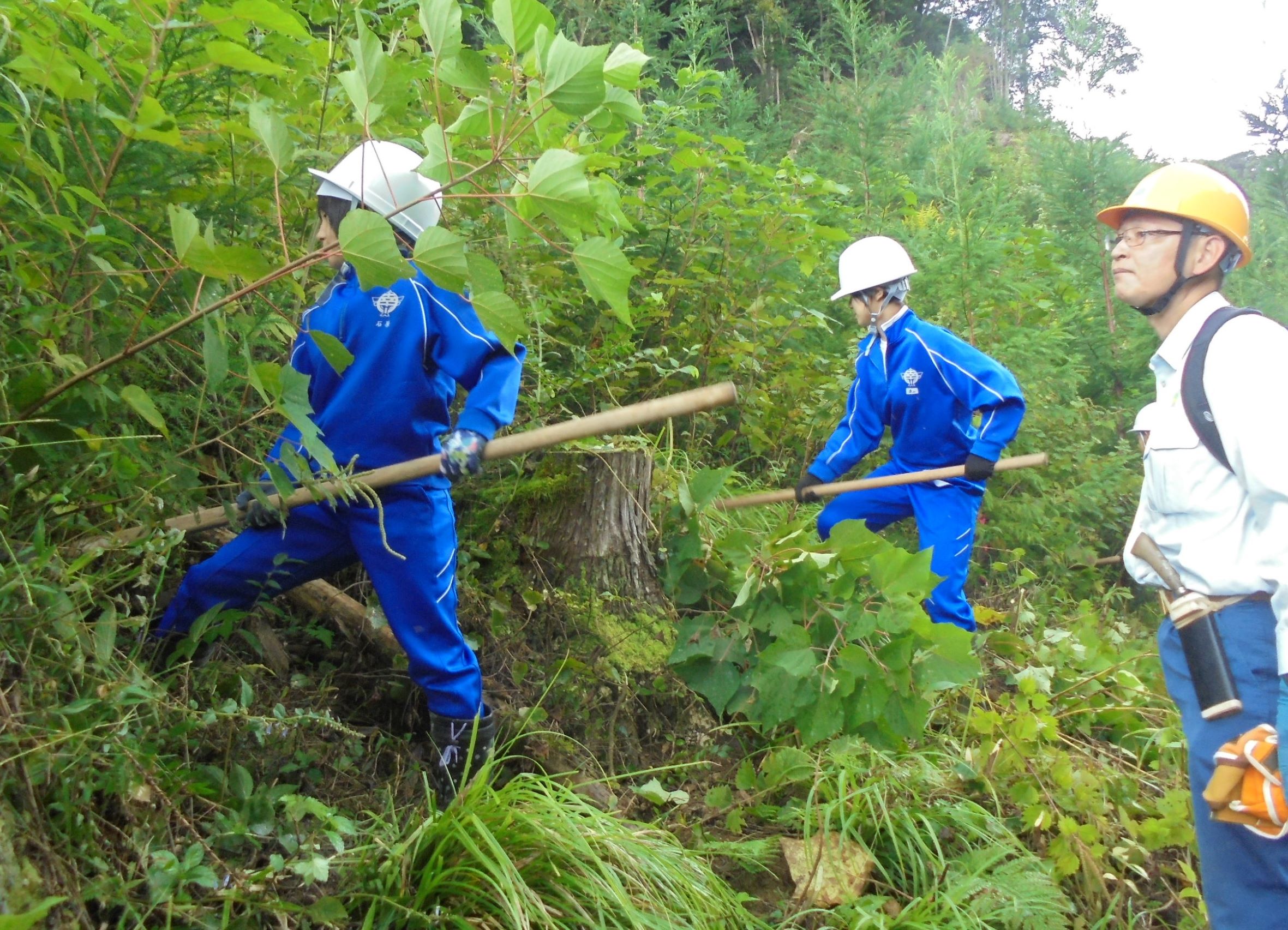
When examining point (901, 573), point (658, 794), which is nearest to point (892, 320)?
point (901, 573)

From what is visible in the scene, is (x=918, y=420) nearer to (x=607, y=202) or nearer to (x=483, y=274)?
(x=607, y=202)

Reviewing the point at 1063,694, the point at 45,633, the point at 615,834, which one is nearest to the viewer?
the point at 45,633

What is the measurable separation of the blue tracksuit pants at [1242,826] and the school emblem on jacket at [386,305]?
2372mm

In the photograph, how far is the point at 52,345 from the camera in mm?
1985

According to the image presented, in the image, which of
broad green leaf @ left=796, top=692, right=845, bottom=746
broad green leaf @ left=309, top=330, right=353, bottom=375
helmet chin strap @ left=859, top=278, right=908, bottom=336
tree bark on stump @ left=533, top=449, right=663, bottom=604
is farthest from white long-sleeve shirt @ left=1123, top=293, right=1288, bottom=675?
helmet chin strap @ left=859, top=278, right=908, bottom=336

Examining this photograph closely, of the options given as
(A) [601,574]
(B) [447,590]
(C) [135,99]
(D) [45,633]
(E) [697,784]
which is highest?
(C) [135,99]

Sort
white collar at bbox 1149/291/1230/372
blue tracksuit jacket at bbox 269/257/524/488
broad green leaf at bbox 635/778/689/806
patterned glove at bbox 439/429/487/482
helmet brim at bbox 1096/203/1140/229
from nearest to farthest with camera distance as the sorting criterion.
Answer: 1. white collar at bbox 1149/291/1230/372
2. helmet brim at bbox 1096/203/1140/229
3. patterned glove at bbox 439/429/487/482
4. blue tracksuit jacket at bbox 269/257/524/488
5. broad green leaf at bbox 635/778/689/806

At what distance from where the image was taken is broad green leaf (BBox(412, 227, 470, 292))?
182 centimetres

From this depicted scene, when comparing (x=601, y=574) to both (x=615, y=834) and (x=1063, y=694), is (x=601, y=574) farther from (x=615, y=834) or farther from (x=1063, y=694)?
(x=1063, y=694)

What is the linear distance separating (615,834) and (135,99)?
2.06 m

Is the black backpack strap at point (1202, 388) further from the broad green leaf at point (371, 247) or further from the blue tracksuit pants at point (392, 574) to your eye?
the blue tracksuit pants at point (392, 574)

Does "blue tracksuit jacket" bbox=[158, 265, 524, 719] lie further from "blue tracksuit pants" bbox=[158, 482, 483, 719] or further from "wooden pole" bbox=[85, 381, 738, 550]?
"wooden pole" bbox=[85, 381, 738, 550]

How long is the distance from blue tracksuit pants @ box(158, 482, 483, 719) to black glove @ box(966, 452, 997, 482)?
2945 mm

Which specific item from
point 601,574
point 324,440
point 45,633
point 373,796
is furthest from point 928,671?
point 45,633
